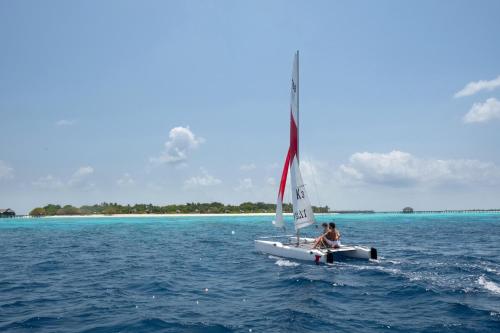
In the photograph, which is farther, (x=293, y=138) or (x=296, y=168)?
(x=293, y=138)

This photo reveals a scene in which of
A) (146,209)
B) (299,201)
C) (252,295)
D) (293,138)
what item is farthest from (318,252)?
(146,209)

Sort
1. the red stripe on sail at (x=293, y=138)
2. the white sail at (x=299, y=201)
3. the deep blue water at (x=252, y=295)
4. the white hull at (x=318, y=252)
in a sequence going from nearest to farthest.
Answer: the deep blue water at (x=252, y=295) → the white hull at (x=318, y=252) → the white sail at (x=299, y=201) → the red stripe on sail at (x=293, y=138)

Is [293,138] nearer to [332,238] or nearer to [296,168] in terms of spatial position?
[296,168]

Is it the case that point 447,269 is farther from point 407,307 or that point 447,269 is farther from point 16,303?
point 16,303

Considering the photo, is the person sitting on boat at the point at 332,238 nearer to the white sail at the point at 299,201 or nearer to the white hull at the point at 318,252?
the white hull at the point at 318,252

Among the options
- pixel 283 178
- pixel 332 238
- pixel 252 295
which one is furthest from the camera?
pixel 283 178

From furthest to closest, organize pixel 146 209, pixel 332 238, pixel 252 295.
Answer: pixel 146 209 < pixel 332 238 < pixel 252 295

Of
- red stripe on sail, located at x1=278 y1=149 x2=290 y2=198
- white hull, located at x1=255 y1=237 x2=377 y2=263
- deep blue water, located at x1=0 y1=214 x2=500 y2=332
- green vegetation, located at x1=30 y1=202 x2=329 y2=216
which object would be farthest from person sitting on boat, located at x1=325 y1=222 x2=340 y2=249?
green vegetation, located at x1=30 y1=202 x2=329 y2=216

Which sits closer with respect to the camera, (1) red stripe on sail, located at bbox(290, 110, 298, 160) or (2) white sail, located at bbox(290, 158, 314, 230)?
(2) white sail, located at bbox(290, 158, 314, 230)

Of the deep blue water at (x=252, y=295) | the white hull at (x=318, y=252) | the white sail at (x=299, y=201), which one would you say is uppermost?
the white sail at (x=299, y=201)

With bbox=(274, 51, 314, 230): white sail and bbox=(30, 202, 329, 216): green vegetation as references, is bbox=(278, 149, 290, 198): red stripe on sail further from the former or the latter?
bbox=(30, 202, 329, 216): green vegetation

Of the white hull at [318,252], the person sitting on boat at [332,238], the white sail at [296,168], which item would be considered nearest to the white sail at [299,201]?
the white sail at [296,168]

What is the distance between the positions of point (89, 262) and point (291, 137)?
1677 centimetres

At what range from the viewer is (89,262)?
84.8 ft
